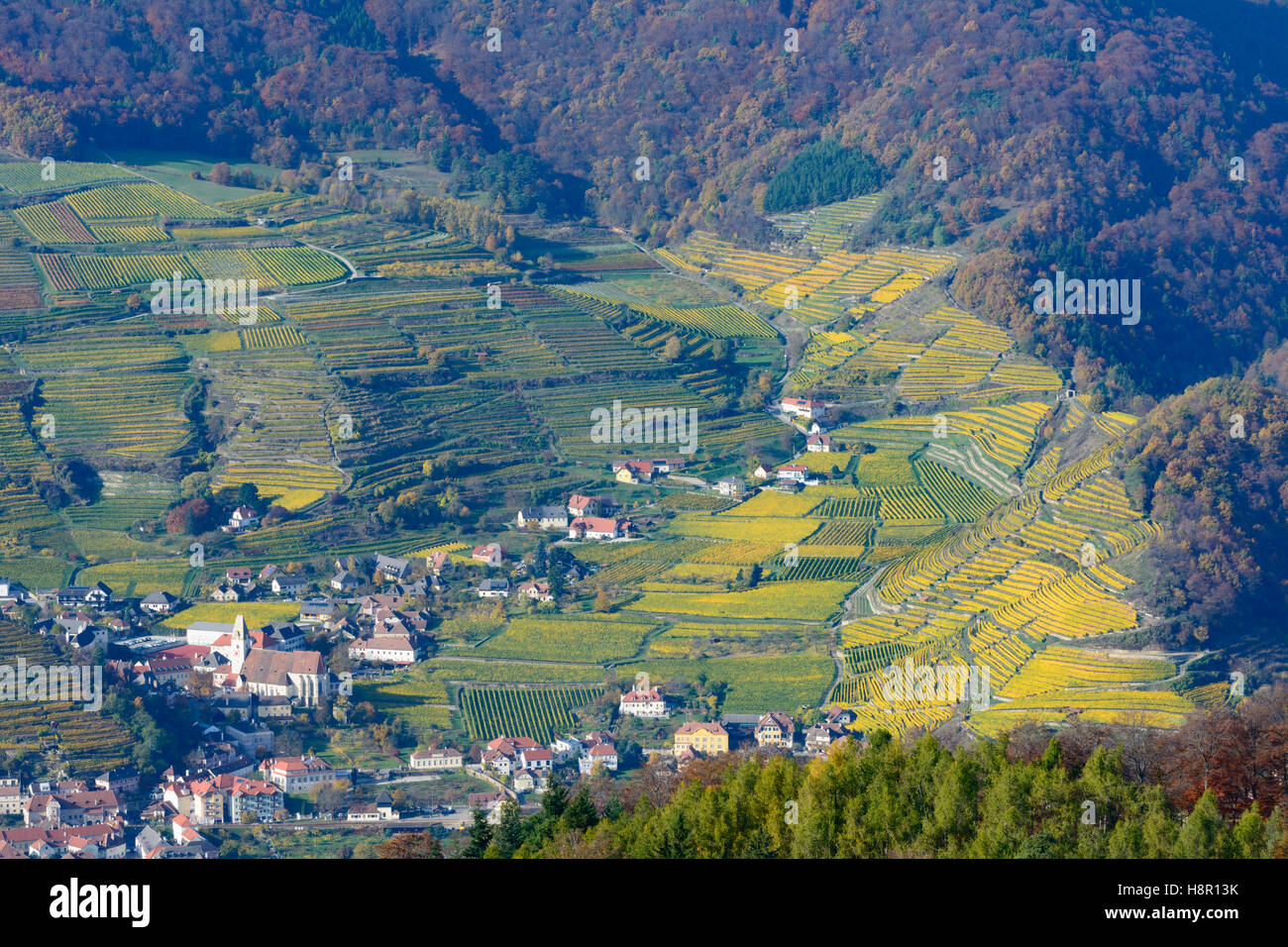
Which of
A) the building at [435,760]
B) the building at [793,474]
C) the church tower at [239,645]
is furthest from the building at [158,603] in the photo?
the building at [793,474]

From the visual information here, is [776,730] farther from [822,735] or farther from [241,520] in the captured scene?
[241,520]

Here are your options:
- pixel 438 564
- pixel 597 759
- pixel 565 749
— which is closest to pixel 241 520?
pixel 438 564

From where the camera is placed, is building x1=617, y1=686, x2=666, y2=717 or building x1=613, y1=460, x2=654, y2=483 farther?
building x1=613, y1=460, x2=654, y2=483

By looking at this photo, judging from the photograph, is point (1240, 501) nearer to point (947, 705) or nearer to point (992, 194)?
point (947, 705)

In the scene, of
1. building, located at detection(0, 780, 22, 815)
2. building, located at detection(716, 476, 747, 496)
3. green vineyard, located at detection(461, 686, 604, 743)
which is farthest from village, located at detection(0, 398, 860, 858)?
building, located at detection(716, 476, 747, 496)

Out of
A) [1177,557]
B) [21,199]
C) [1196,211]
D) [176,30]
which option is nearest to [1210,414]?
[1177,557]

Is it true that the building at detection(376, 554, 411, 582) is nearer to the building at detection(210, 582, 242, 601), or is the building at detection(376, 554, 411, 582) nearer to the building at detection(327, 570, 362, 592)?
the building at detection(327, 570, 362, 592)
